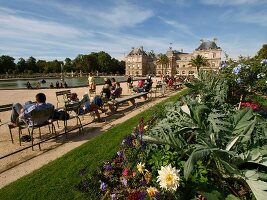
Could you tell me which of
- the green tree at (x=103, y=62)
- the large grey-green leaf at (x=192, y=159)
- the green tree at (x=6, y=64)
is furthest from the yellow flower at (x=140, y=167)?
the green tree at (x=103, y=62)

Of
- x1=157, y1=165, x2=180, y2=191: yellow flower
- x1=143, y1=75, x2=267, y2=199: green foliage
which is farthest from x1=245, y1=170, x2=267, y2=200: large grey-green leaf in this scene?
x1=157, y1=165, x2=180, y2=191: yellow flower

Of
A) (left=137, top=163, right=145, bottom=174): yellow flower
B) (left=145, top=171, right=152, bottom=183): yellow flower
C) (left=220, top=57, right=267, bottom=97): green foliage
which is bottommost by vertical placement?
(left=145, top=171, right=152, bottom=183): yellow flower

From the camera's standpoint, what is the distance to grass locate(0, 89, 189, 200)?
13.2 feet

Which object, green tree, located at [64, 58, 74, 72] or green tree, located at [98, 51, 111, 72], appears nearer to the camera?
green tree, located at [98, 51, 111, 72]

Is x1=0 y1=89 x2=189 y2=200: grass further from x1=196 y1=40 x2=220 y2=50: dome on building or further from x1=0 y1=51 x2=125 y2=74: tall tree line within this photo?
x1=0 y1=51 x2=125 y2=74: tall tree line

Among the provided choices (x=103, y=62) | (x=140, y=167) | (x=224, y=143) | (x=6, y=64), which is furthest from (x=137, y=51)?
(x=140, y=167)

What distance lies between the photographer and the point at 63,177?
4.58 m

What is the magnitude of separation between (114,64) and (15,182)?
130343mm

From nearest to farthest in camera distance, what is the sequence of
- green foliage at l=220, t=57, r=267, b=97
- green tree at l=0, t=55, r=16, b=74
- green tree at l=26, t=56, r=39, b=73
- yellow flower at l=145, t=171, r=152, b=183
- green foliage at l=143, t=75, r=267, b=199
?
green foliage at l=143, t=75, r=267, b=199 → yellow flower at l=145, t=171, r=152, b=183 → green foliage at l=220, t=57, r=267, b=97 → green tree at l=0, t=55, r=16, b=74 → green tree at l=26, t=56, r=39, b=73

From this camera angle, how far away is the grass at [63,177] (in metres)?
4.04

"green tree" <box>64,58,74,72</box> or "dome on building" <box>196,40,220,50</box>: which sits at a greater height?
"dome on building" <box>196,40,220,50</box>

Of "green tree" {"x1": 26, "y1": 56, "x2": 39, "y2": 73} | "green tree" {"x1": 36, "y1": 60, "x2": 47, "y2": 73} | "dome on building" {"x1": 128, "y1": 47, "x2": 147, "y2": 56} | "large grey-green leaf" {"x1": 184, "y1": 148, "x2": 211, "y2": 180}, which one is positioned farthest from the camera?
"green tree" {"x1": 36, "y1": 60, "x2": 47, "y2": 73}

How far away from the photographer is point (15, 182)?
455 centimetres

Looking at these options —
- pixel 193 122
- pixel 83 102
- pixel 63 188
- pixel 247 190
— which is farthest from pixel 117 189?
pixel 83 102
